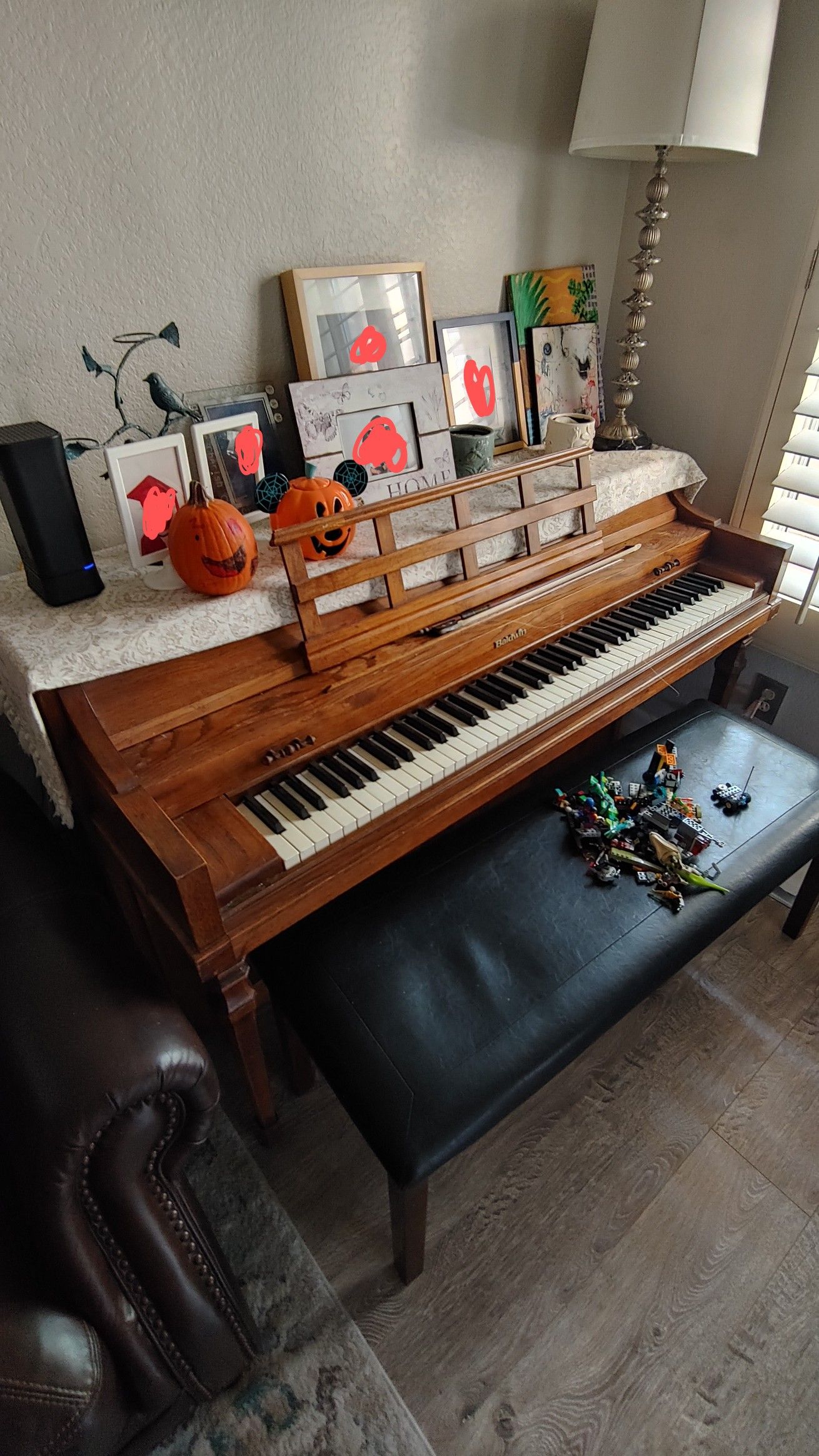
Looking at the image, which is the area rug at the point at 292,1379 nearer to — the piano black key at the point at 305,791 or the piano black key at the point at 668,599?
A: the piano black key at the point at 305,791

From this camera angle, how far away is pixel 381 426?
1.34 meters

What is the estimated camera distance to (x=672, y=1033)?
147 cm

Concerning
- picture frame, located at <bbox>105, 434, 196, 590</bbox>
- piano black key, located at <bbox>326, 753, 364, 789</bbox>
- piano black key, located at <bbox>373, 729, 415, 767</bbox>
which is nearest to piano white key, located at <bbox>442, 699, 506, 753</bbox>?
piano black key, located at <bbox>373, 729, 415, 767</bbox>

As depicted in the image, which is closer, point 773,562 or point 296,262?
point 296,262

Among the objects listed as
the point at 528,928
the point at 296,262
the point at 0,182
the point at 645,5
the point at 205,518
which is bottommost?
the point at 528,928

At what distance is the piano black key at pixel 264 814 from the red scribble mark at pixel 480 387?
3.60 feet

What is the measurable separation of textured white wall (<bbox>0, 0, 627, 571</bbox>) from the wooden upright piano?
1.57 feet

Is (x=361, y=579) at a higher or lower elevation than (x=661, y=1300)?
higher

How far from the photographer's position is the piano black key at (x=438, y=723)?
1214 millimetres

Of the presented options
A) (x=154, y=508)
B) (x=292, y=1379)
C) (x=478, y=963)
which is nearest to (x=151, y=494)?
(x=154, y=508)

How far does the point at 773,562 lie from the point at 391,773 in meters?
1.12

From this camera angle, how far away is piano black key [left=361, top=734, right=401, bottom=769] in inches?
44.9

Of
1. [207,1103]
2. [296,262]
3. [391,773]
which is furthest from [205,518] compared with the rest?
[207,1103]

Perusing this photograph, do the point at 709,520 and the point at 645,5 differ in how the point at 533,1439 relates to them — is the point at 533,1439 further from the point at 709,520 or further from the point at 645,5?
the point at 645,5
